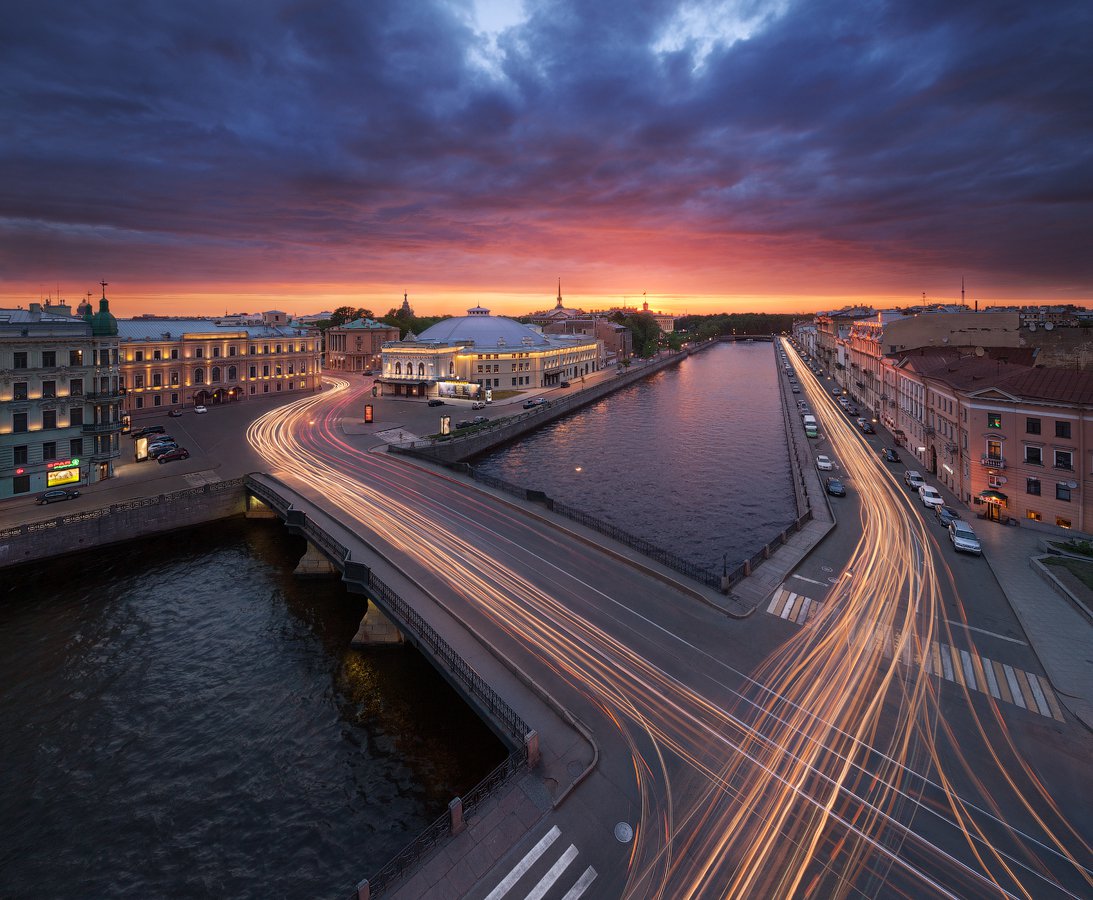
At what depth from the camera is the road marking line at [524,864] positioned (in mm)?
12587

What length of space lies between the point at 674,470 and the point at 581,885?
50778 millimetres

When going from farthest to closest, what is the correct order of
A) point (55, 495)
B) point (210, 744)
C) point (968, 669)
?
point (55, 495) < point (210, 744) < point (968, 669)

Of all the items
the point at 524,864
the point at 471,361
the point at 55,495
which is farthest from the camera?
the point at 471,361

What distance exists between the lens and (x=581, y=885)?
12.8 m

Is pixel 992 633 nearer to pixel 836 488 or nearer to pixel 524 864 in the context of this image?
pixel 836 488

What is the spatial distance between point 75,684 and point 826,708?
33.1 metres

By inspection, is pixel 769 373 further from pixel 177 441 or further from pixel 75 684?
pixel 75 684

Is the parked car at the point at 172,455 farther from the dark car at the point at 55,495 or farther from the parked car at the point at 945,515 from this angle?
the parked car at the point at 945,515

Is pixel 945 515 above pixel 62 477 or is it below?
below

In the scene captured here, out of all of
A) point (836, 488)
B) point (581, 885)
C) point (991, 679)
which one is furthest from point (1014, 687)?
point (836, 488)

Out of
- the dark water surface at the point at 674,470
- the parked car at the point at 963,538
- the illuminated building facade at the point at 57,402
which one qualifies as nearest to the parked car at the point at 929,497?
the parked car at the point at 963,538

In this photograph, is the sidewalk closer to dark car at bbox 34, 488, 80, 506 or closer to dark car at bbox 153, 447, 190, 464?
dark car at bbox 34, 488, 80, 506

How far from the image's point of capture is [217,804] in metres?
18.8

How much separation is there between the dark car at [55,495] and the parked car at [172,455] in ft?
33.5
